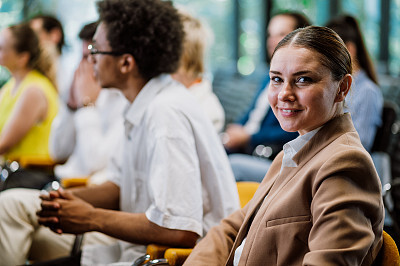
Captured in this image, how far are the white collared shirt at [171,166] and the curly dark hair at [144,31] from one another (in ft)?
0.25

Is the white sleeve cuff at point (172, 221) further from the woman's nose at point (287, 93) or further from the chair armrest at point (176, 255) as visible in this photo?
the woman's nose at point (287, 93)

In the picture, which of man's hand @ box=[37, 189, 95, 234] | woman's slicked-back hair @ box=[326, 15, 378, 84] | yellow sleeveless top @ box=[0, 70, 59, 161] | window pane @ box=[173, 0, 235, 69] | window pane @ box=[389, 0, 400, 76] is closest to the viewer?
man's hand @ box=[37, 189, 95, 234]

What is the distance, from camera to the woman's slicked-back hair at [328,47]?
119 centimetres

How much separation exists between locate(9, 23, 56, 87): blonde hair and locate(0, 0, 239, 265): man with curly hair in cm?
176

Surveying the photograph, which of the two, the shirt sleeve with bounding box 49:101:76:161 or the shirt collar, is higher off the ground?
the shirt collar

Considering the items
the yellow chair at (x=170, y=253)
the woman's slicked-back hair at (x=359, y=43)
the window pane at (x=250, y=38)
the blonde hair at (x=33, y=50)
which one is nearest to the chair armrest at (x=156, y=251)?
the yellow chair at (x=170, y=253)

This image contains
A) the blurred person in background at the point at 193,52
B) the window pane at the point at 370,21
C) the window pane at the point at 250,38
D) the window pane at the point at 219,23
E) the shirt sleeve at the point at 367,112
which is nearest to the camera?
the blurred person in background at the point at 193,52

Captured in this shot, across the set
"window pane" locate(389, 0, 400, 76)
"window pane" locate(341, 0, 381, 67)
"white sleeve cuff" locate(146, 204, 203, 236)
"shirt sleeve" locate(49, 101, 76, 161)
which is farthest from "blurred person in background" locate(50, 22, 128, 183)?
"window pane" locate(389, 0, 400, 76)

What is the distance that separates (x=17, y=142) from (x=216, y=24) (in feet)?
12.4

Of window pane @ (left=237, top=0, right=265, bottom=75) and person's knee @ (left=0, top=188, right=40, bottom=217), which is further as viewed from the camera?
window pane @ (left=237, top=0, right=265, bottom=75)

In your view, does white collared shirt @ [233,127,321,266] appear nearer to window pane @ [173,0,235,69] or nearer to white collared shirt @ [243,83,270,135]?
white collared shirt @ [243,83,270,135]

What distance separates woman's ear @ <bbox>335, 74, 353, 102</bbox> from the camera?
1.22 meters

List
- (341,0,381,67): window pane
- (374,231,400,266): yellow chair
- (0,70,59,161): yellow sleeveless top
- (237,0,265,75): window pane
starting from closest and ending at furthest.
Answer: (374,231,400,266): yellow chair → (0,70,59,161): yellow sleeveless top → (341,0,381,67): window pane → (237,0,265,75): window pane

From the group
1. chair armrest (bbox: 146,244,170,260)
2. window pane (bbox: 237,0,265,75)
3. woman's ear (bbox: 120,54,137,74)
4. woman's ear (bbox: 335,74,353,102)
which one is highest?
woman's ear (bbox: 335,74,353,102)
